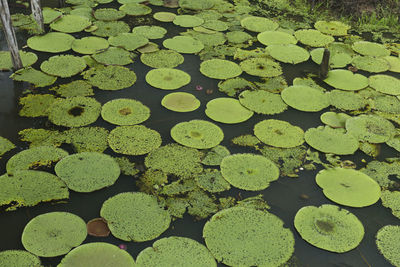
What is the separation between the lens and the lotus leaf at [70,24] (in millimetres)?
4703

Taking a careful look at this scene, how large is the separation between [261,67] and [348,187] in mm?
1816

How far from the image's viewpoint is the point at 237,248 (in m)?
2.48

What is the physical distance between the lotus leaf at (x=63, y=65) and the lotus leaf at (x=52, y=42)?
22 cm

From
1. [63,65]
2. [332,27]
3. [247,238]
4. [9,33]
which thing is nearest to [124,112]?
[63,65]

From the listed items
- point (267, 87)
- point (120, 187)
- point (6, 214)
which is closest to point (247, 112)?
point (267, 87)

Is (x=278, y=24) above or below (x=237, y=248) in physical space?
above

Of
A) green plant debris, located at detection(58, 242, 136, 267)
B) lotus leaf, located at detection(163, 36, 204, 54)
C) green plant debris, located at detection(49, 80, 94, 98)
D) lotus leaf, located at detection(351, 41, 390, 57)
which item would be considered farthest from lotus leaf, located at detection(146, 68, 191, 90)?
lotus leaf, located at detection(351, 41, 390, 57)

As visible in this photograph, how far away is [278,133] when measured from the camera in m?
3.46

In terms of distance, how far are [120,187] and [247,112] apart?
141 centimetres

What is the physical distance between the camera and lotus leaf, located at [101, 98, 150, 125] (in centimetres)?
344

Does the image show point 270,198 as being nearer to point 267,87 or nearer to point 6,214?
point 267,87

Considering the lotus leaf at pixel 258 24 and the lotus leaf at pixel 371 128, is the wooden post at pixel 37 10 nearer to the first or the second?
the lotus leaf at pixel 258 24

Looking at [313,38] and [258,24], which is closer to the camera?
[313,38]

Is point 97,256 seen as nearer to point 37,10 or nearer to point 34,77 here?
point 34,77
